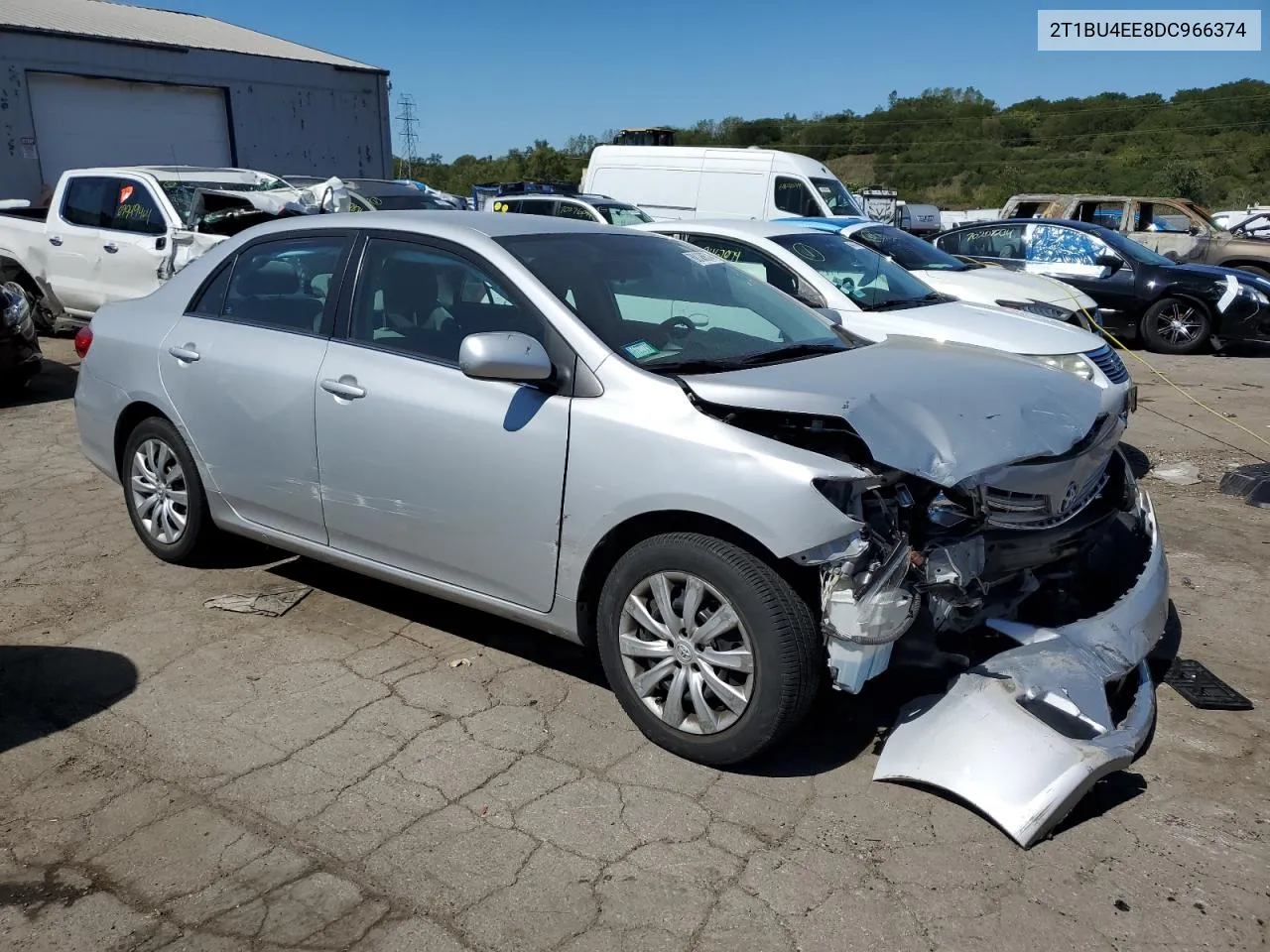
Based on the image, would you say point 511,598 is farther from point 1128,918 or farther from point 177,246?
point 177,246

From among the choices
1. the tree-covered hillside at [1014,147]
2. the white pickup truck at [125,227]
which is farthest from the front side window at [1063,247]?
the tree-covered hillside at [1014,147]

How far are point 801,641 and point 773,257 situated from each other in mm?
5094

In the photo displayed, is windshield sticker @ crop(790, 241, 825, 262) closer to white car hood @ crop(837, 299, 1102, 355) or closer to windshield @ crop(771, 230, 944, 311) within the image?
windshield @ crop(771, 230, 944, 311)

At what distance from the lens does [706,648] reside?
3.32m

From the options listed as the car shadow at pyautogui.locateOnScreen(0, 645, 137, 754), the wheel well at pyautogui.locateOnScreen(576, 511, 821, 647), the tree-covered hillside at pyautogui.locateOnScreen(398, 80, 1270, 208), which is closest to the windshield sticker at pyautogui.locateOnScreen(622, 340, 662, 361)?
the wheel well at pyautogui.locateOnScreen(576, 511, 821, 647)

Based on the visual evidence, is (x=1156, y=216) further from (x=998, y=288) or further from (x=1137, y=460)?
(x=1137, y=460)

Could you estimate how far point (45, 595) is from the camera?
4.87 metres

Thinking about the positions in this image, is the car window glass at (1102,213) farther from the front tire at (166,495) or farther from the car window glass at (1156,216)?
the front tire at (166,495)

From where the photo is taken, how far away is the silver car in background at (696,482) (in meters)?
3.16

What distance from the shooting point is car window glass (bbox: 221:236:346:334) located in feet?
14.4

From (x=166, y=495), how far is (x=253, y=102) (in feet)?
72.3

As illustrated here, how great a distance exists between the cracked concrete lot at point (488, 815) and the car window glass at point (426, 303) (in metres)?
1.26

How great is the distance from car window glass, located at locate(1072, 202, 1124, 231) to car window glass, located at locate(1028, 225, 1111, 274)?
5163 mm

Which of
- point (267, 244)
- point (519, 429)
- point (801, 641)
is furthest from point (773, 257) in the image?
point (801, 641)
